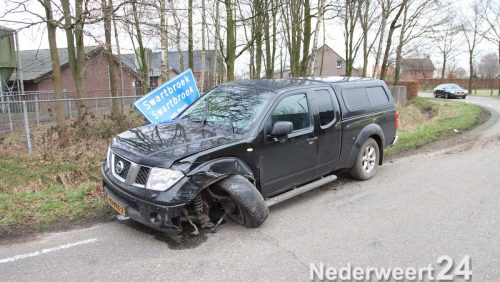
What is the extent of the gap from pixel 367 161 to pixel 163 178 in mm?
4103

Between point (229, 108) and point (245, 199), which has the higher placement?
point (229, 108)

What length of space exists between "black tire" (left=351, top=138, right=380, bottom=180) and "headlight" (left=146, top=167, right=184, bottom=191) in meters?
3.58

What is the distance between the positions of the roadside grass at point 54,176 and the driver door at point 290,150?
2.25 m

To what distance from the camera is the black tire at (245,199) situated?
4.15 metres

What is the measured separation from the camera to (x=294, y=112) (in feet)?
17.1

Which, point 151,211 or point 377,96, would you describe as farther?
point 377,96

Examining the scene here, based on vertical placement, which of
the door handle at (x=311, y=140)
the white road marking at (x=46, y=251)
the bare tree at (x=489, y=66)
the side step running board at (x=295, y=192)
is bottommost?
the white road marking at (x=46, y=251)

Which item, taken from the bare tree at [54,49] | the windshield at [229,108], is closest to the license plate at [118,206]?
the windshield at [229,108]

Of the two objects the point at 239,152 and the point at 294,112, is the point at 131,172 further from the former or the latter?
the point at 294,112

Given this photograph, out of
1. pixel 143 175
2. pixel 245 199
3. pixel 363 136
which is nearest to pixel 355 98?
pixel 363 136

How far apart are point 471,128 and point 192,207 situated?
11.8 metres

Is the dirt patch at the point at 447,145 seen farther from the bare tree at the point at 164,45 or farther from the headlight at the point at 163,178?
the bare tree at the point at 164,45

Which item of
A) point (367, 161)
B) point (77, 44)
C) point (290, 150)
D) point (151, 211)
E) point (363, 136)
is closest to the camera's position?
point (151, 211)

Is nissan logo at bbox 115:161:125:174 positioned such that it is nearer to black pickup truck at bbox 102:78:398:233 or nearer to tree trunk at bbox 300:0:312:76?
black pickup truck at bbox 102:78:398:233
